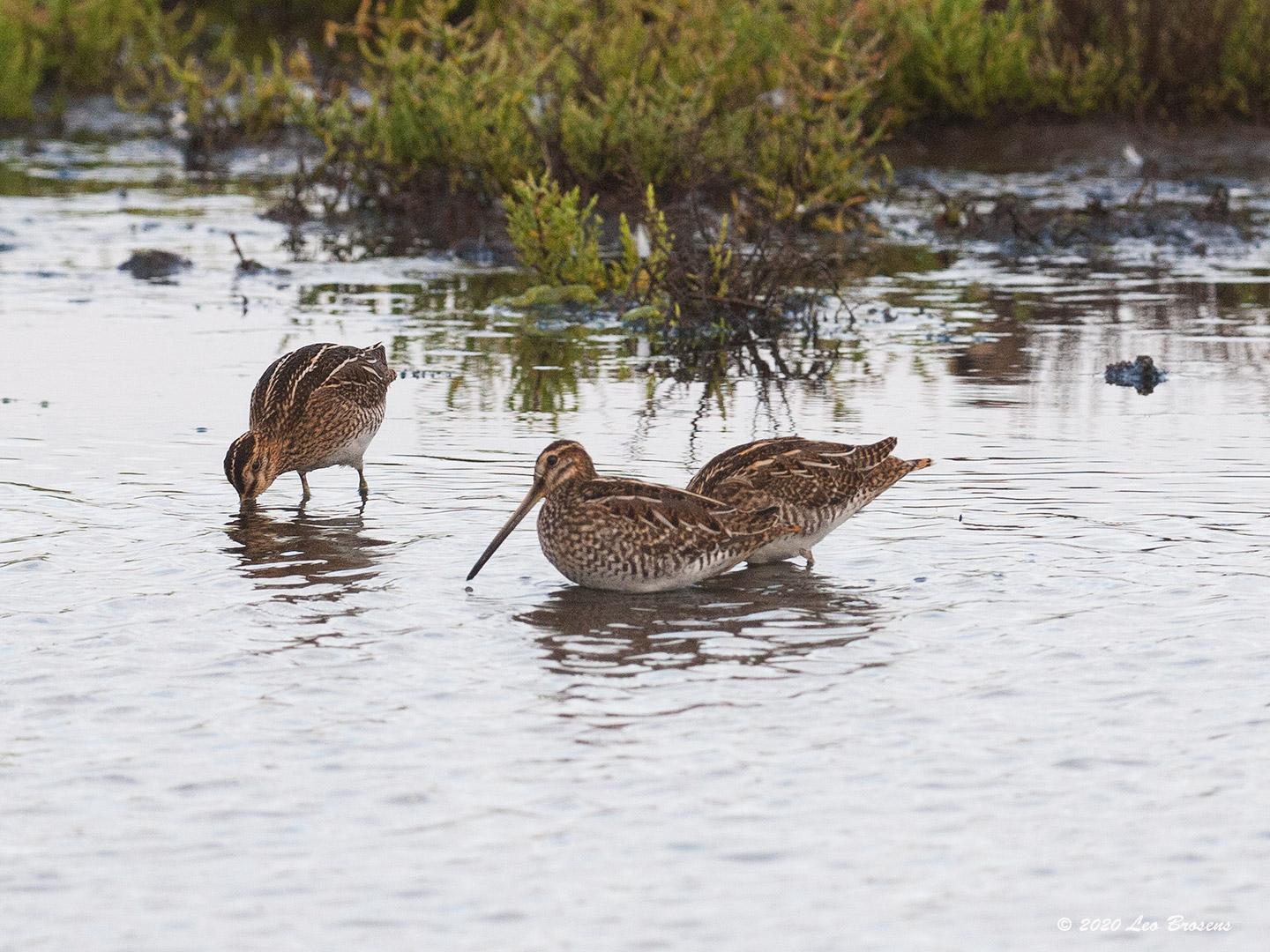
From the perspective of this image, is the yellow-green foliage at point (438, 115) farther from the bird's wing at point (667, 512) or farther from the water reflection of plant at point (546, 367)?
the bird's wing at point (667, 512)

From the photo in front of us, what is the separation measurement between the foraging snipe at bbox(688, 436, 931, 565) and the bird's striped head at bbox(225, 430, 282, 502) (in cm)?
212

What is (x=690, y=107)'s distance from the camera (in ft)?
61.0

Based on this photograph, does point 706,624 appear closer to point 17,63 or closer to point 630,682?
point 630,682

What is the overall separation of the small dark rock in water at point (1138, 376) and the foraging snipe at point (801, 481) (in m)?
3.78

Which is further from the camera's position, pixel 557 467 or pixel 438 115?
pixel 438 115

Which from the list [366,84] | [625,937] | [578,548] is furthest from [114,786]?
[366,84]

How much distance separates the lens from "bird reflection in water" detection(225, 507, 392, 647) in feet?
27.4

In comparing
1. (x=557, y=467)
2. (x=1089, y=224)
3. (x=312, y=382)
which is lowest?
(x=557, y=467)

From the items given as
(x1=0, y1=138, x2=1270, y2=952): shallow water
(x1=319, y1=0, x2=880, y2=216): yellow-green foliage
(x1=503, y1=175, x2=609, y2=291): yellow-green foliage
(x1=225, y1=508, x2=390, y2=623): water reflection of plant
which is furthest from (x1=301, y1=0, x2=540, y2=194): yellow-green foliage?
(x1=225, y1=508, x2=390, y2=623): water reflection of plant

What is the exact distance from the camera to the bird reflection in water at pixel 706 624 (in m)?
7.47

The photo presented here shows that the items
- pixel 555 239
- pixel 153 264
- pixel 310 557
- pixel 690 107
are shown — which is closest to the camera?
pixel 310 557

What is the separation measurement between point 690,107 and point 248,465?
957 centimetres

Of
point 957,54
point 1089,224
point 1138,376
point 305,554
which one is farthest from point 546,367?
point 957,54
